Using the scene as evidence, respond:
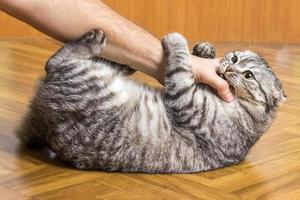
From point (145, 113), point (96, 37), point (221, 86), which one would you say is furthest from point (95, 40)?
point (221, 86)

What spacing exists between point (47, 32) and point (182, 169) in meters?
0.56

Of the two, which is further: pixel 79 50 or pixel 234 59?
pixel 234 59

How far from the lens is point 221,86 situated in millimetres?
1769

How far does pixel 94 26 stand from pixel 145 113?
0.30 meters

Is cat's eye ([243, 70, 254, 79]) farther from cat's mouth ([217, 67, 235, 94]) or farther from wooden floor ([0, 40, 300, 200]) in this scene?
wooden floor ([0, 40, 300, 200])

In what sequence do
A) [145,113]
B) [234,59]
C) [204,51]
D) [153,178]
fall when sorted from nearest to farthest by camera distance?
[153,178], [145,113], [234,59], [204,51]

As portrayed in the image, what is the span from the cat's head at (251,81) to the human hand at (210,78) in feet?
0.09

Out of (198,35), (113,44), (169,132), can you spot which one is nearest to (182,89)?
(169,132)

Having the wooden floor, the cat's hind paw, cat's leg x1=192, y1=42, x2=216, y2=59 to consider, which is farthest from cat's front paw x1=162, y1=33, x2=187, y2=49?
the wooden floor

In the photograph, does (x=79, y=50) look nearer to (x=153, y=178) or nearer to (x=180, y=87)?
(x=180, y=87)

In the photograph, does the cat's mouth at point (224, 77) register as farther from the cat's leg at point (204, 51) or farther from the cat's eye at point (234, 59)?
the cat's leg at point (204, 51)

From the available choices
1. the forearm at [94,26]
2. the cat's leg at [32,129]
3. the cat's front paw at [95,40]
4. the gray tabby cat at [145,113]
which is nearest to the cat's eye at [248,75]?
the gray tabby cat at [145,113]

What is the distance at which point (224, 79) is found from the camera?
1.81 meters

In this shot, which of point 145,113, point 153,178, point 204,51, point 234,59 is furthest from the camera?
point 204,51
